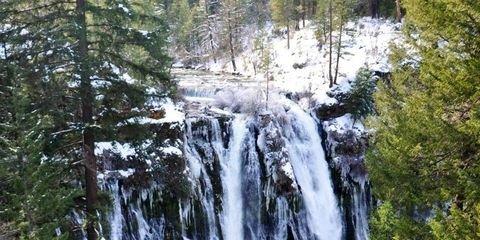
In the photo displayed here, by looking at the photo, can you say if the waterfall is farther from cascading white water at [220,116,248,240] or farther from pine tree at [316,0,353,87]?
pine tree at [316,0,353,87]

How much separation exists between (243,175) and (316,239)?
4793 millimetres

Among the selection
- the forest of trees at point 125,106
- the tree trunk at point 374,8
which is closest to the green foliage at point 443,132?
the forest of trees at point 125,106

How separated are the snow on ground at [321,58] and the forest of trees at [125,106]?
18371 mm

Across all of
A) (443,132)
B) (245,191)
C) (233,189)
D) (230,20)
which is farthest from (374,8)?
(443,132)

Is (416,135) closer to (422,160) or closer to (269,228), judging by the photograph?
(422,160)

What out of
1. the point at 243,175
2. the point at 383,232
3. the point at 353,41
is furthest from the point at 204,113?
the point at 353,41

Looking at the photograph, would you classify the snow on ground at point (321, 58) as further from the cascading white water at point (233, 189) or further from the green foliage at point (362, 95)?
the cascading white water at point (233, 189)

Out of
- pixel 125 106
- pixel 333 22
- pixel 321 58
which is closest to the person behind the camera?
pixel 125 106

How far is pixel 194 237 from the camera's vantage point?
19.0 m

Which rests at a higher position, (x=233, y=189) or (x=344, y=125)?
(x=344, y=125)

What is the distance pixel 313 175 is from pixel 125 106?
1391 cm

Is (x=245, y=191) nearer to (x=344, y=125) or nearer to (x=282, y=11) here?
(x=344, y=125)

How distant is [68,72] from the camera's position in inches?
371

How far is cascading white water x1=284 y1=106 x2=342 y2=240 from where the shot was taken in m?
22.3
